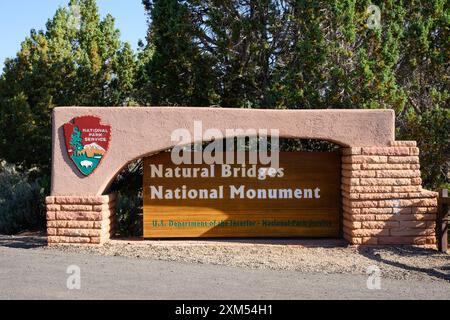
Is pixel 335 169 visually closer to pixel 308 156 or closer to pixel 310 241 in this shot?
pixel 308 156

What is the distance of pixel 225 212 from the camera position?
12.4 meters

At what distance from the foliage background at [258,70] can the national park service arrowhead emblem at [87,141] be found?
316 centimetres

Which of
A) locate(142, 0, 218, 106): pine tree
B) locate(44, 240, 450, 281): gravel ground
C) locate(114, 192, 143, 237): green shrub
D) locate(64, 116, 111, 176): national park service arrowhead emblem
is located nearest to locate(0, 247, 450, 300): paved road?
locate(44, 240, 450, 281): gravel ground

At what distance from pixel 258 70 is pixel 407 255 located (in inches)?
278

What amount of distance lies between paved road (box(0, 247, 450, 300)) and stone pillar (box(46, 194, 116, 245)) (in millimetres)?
1179

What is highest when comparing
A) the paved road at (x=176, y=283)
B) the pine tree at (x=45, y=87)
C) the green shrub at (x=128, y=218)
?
the pine tree at (x=45, y=87)

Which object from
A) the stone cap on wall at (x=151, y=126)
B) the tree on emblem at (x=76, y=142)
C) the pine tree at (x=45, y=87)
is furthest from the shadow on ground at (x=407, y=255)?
the pine tree at (x=45, y=87)

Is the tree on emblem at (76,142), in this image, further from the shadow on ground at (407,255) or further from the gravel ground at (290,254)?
the shadow on ground at (407,255)

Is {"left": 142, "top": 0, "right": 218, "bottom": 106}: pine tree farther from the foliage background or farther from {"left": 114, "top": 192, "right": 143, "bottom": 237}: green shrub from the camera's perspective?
{"left": 114, "top": 192, "right": 143, "bottom": 237}: green shrub

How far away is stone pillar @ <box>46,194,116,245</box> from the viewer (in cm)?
1166

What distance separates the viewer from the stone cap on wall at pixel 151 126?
11.7m

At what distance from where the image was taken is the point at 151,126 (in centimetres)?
1170

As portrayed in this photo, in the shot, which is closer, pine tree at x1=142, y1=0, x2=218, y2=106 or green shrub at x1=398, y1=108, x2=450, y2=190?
green shrub at x1=398, y1=108, x2=450, y2=190
